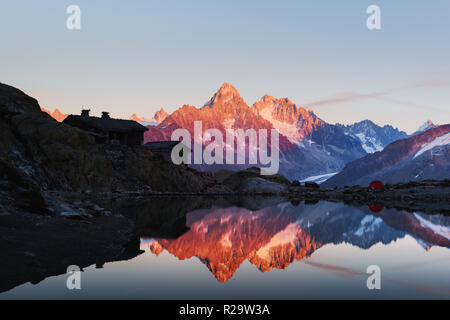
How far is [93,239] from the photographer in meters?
22.9

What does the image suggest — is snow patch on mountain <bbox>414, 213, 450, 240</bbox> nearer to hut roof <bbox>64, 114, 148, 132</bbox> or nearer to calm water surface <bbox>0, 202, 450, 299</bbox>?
calm water surface <bbox>0, 202, 450, 299</bbox>

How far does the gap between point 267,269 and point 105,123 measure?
8184cm

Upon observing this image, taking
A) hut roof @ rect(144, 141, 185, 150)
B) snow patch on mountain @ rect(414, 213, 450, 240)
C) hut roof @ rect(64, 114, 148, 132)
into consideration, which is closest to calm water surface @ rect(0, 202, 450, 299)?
snow patch on mountain @ rect(414, 213, 450, 240)

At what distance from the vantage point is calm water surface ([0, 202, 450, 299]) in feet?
46.6

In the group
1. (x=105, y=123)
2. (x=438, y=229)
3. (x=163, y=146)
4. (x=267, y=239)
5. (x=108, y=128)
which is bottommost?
(x=267, y=239)

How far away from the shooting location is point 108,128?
93250mm

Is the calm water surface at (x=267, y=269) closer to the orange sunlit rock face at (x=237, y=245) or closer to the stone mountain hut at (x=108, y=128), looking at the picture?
the orange sunlit rock face at (x=237, y=245)

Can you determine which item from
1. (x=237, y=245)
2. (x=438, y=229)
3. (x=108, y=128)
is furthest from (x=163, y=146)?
(x=237, y=245)

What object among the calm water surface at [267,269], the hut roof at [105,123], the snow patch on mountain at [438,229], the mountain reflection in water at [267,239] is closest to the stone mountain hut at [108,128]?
the hut roof at [105,123]

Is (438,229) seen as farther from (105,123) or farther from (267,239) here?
(105,123)

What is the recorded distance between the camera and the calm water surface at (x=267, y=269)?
14195 mm

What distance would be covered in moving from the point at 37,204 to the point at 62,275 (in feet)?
35.8
